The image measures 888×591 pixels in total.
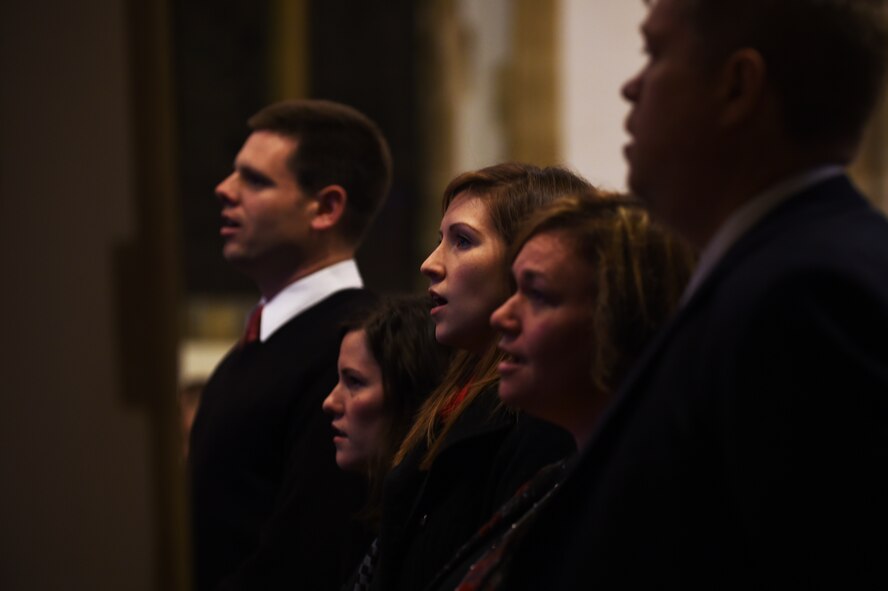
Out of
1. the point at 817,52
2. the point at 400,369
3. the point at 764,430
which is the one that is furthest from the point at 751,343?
the point at 400,369

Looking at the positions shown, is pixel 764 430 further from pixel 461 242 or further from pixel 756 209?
pixel 461 242

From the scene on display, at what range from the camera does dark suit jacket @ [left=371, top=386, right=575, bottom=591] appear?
2.03 meters

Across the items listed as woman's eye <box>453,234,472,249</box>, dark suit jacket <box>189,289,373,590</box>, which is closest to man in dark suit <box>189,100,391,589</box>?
dark suit jacket <box>189,289,373,590</box>

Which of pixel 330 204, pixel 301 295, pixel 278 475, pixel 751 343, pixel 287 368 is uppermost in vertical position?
pixel 751 343

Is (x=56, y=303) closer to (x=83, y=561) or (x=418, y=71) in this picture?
(x=83, y=561)

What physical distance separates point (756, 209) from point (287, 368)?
1.65m

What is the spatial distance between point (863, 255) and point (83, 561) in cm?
100

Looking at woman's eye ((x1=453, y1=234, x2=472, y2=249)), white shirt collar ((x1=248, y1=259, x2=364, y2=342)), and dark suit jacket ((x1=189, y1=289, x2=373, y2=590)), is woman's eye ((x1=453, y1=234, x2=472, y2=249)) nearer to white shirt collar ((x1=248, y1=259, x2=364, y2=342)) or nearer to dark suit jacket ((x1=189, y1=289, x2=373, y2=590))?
dark suit jacket ((x1=189, y1=289, x2=373, y2=590))

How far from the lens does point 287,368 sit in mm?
2885

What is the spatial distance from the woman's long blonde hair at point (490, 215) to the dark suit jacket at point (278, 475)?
1.36ft

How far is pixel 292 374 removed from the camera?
9.39ft

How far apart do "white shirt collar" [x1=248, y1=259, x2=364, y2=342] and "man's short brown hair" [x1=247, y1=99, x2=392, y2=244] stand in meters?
0.11

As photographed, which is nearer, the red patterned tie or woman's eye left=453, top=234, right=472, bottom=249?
woman's eye left=453, top=234, right=472, bottom=249

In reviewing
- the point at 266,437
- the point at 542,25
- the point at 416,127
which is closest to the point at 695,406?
the point at 266,437
